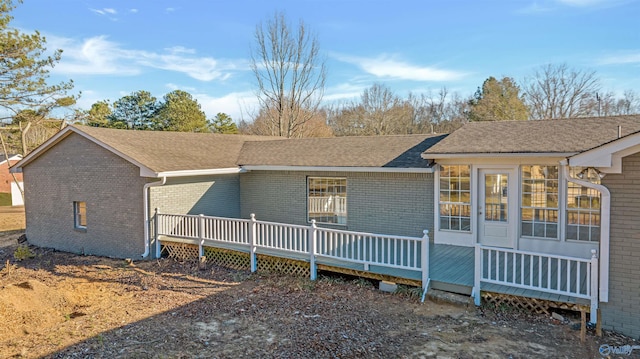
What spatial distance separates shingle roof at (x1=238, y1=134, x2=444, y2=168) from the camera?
1184cm

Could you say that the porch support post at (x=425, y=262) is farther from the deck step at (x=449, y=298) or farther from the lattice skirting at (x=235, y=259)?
the lattice skirting at (x=235, y=259)

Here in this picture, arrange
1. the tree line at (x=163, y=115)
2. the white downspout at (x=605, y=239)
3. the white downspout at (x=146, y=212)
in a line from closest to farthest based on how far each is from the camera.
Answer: the white downspout at (x=605, y=239) < the white downspout at (x=146, y=212) < the tree line at (x=163, y=115)

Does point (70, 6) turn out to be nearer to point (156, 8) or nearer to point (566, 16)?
point (156, 8)

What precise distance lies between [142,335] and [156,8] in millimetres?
17032

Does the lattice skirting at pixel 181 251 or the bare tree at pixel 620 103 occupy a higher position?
the bare tree at pixel 620 103

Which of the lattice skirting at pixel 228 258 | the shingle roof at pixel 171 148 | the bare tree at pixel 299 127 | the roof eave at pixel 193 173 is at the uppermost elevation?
the bare tree at pixel 299 127

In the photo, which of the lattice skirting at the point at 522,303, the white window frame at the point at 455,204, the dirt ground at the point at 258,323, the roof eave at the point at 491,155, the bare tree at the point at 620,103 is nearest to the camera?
the dirt ground at the point at 258,323

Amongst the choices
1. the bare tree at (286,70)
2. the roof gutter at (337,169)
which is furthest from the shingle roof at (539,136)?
the bare tree at (286,70)

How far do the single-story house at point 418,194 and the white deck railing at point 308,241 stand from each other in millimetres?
188

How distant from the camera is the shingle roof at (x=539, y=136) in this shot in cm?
921

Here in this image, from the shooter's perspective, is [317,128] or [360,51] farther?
[317,128]

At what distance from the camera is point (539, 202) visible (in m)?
9.61

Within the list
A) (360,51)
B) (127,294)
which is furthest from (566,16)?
(127,294)

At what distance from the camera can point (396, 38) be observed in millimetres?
28516
